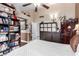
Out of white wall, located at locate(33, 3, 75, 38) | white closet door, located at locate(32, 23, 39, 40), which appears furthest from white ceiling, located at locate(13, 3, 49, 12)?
white closet door, located at locate(32, 23, 39, 40)

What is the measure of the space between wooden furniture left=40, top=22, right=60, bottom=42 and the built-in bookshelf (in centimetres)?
35

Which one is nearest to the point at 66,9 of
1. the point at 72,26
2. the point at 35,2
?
the point at 72,26

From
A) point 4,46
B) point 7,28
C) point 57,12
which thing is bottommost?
point 4,46

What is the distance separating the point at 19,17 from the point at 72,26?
760 mm

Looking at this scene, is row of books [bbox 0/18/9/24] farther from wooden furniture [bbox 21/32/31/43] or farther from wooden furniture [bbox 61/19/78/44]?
wooden furniture [bbox 61/19/78/44]

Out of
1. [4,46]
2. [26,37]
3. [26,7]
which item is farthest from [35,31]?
[4,46]

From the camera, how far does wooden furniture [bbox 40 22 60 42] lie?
5.81 feet

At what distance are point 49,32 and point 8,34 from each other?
0.59m

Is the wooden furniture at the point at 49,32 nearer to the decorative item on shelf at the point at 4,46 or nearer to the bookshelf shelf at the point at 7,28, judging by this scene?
the bookshelf shelf at the point at 7,28

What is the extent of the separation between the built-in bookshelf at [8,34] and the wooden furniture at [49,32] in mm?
348

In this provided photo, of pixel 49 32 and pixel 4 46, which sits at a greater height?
pixel 49 32

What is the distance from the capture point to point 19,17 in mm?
1766

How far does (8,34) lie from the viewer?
1765 millimetres

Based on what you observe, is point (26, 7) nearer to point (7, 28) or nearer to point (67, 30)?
point (7, 28)
